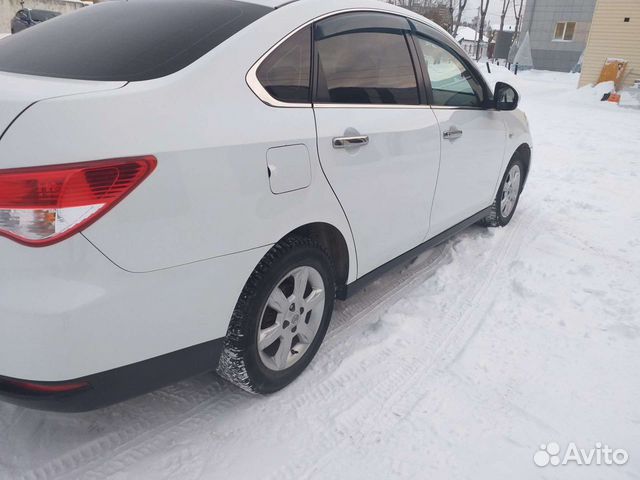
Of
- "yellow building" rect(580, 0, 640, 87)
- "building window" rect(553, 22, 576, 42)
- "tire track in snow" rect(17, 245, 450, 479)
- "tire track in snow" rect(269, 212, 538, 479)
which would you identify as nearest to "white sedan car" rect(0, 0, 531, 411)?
"tire track in snow" rect(17, 245, 450, 479)

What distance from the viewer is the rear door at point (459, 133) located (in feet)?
9.84

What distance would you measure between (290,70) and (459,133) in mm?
1493

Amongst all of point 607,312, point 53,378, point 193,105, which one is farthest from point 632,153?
point 53,378

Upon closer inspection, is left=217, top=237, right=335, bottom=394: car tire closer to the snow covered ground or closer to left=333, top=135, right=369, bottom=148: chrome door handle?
the snow covered ground

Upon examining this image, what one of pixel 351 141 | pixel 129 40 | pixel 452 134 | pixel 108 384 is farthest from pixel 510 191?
pixel 108 384

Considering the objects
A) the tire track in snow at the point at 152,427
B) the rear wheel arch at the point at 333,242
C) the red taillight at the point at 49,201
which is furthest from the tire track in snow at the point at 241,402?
the red taillight at the point at 49,201

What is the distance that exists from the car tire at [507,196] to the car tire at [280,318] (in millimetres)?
2446

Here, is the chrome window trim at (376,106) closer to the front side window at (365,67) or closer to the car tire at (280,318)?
the front side window at (365,67)

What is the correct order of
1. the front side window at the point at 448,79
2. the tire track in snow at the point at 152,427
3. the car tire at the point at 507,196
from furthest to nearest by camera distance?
1. the car tire at the point at 507,196
2. the front side window at the point at 448,79
3. the tire track in snow at the point at 152,427

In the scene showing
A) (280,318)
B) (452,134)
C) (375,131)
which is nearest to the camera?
(280,318)

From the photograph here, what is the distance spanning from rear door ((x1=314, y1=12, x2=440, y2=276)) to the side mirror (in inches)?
37.8

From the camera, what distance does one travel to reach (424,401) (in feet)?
7.61

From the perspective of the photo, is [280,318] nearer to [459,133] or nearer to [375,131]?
[375,131]

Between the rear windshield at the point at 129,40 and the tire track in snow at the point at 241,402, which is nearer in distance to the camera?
the rear windshield at the point at 129,40
